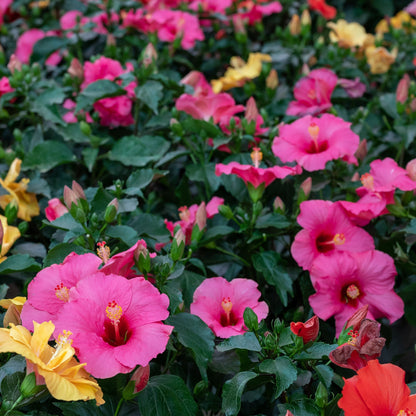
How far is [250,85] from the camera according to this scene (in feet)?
6.30

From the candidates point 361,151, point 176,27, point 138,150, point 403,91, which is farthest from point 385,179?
point 176,27

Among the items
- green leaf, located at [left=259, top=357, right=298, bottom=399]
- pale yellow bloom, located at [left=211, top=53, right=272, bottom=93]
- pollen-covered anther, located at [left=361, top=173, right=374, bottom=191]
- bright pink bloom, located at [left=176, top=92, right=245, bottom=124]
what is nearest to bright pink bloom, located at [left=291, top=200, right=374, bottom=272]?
pollen-covered anther, located at [left=361, top=173, right=374, bottom=191]

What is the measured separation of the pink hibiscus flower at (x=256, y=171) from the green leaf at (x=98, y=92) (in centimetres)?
44

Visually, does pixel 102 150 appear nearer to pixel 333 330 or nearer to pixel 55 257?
pixel 55 257

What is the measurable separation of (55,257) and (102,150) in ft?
2.02

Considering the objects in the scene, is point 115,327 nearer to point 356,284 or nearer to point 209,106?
point 356,284

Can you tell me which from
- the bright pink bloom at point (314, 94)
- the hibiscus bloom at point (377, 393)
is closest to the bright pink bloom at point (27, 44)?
the bright pink bloom at point (314, 94)

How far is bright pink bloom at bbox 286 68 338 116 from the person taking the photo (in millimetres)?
1655

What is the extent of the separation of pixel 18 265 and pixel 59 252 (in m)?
0.09

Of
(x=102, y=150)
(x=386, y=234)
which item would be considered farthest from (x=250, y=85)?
(x=386, y=234)

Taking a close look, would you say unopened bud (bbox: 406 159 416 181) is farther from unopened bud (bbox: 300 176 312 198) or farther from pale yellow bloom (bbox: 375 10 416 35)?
→ pale yellow bloom (bbox: 375 10 416 35)

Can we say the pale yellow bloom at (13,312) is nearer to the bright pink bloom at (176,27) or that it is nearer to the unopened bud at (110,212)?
the unopened bud at (110,212)

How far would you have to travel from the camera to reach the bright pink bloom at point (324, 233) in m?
1.24

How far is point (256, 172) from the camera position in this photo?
4.24 ft
